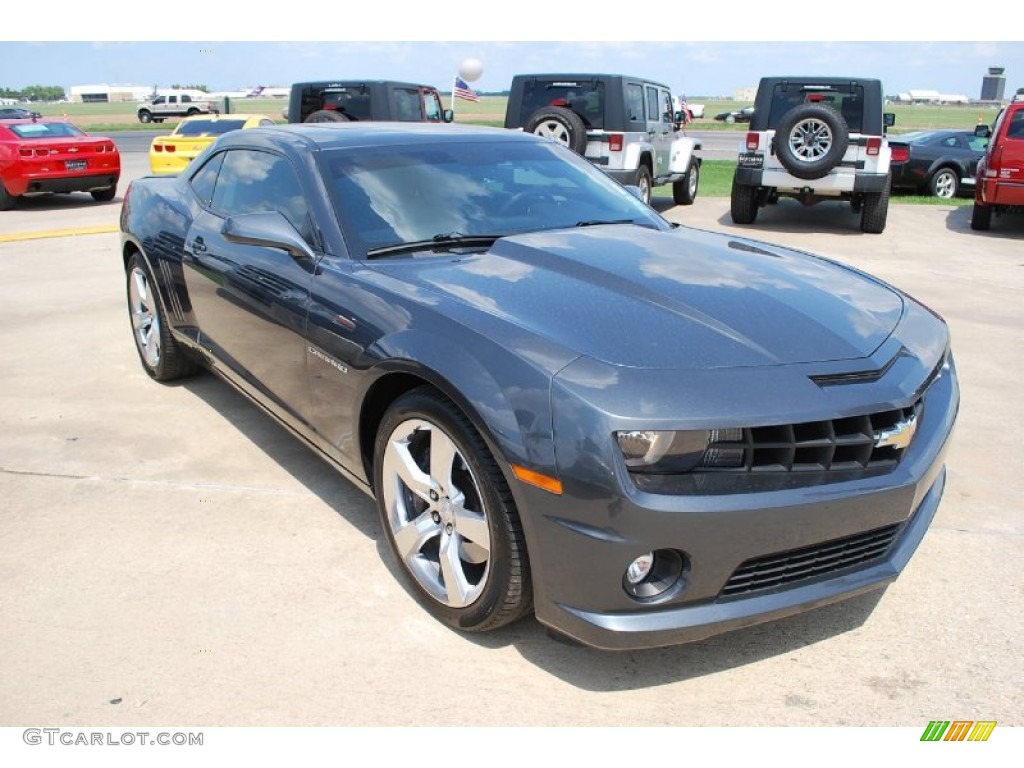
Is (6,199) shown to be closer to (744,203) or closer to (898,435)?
(744,203)

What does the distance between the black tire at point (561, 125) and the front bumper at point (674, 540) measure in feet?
33.0

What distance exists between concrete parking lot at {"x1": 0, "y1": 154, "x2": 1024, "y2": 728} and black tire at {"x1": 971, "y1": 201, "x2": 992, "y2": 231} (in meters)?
8.42

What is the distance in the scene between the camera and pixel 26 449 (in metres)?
4.52

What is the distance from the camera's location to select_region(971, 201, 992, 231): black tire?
12.3 meters

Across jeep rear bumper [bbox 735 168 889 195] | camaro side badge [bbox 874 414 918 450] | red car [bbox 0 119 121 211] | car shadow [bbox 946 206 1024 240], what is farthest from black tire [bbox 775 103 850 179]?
red car [bbox 0 119 121 211]

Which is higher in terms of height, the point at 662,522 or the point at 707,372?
the point at 707,372

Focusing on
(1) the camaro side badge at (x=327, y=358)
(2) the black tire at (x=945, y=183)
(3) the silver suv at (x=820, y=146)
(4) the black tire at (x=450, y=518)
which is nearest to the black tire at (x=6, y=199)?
(3) the silver suv at (x=820, y=146)

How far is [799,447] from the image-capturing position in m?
2.45

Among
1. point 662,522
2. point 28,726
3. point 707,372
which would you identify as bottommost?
point 28,726

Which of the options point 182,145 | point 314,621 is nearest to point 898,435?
point 314,621

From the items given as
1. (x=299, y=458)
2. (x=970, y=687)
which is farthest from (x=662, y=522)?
(x=299, y=458)

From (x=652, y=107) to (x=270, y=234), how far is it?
38.5 feet
